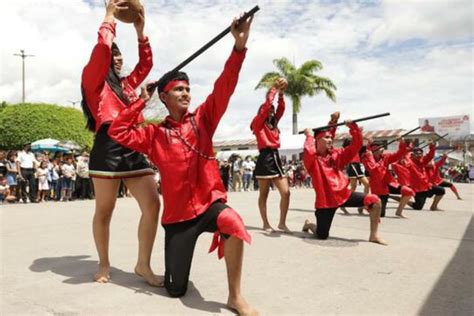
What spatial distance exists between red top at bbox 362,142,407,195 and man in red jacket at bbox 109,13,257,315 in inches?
240

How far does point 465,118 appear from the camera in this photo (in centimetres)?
6012

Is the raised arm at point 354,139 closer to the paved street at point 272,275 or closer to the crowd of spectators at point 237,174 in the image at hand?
the paved street at point 272,275

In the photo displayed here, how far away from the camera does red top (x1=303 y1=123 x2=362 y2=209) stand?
18.5ft

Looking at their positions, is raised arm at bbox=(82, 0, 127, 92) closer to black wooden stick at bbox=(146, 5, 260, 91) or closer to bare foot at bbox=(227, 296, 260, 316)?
black wooden stick at bbox=(146, 5, 260, 91)

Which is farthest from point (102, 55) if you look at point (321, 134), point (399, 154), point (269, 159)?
point (399, 154)

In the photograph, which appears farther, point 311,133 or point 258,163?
point 258,163

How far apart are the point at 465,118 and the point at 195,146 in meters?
65.7

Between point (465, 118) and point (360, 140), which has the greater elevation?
point (465, 118)

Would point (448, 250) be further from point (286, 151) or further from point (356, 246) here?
point (286, 151)

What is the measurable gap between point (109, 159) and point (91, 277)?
109cm

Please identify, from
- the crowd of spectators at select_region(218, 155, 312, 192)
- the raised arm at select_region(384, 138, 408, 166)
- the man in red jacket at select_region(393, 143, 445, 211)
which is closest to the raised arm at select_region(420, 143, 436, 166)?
the man in red jacket at select_region(393, 143, 445, 211)

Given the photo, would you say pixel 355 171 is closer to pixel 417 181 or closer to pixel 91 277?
pixel 417 181

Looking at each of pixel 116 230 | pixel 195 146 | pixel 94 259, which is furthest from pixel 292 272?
pixel 116 230

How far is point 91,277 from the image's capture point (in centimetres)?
380
